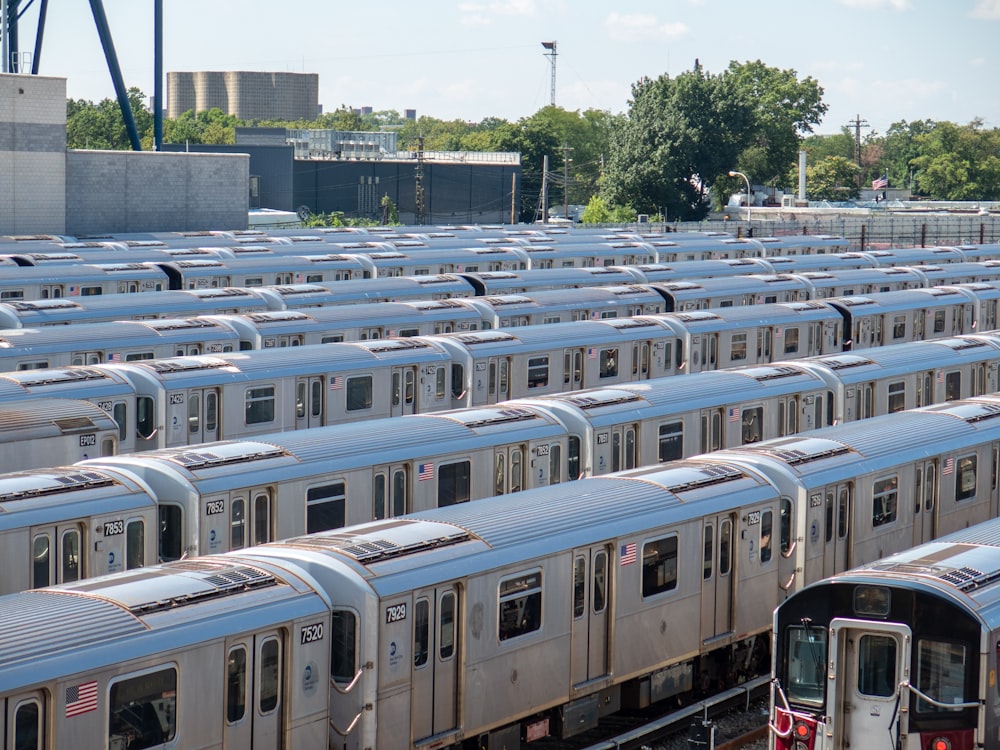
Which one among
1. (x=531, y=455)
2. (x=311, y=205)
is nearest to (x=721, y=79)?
(x=311, y=205)

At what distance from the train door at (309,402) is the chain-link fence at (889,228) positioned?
56987mm

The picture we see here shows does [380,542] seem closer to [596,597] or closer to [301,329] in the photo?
[596,597]

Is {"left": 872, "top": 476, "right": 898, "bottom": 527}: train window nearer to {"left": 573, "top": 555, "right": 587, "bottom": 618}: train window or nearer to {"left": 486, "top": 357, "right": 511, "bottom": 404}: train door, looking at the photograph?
{"left": 573, "top": 555, "right": 587, "bottom": 618}: train window

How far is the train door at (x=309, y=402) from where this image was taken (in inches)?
870

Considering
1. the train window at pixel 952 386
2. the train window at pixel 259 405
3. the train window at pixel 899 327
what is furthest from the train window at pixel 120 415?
the train window at pixel 899 327

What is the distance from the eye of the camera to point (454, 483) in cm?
1739

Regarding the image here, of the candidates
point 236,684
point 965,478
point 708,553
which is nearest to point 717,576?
point 708,553

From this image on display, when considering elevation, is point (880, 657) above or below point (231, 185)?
below

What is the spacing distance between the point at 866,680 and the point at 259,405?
12721 millimetres

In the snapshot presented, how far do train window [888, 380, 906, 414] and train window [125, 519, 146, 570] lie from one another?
50.5 ft

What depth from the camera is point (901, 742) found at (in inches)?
428

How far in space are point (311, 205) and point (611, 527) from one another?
280 ft

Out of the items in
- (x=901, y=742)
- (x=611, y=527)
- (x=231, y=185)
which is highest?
(x=231, y=185)

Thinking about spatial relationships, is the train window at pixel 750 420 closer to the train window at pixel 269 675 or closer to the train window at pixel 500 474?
the train window at pixel 500 474
